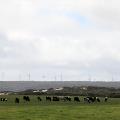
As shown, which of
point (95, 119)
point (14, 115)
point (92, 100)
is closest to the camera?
point (95, 119)

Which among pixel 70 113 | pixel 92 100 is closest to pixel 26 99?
pixel 92 100

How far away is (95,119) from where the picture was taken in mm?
52500

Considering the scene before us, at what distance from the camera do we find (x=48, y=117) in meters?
54.7

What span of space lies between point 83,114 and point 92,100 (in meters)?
36.9

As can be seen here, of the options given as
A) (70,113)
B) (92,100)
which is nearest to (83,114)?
(70,113)

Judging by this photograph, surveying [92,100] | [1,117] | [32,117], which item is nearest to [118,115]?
[32,117]

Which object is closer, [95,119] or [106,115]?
[95,119]

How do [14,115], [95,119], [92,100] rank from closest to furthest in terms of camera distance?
[95,119]
[14,115]
[92,100]

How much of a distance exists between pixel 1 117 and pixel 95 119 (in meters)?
11.4

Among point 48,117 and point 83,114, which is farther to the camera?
point 83,114

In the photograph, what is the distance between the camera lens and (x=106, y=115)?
5731 centimetres

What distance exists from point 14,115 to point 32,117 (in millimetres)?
3139

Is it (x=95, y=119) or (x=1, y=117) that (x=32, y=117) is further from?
(x=95, y=119)

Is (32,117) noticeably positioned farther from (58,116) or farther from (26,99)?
(26,99)
